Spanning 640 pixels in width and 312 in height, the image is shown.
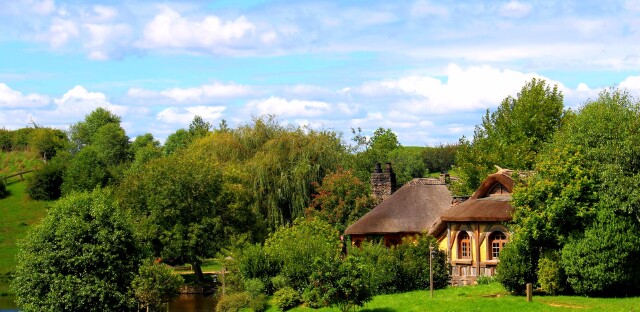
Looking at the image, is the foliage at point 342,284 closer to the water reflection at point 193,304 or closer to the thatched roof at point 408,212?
the thatched roof at point 408,212

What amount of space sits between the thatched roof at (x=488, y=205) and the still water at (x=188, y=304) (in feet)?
42.6

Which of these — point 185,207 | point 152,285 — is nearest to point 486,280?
point 152,285

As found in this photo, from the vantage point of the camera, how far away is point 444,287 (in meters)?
41.2

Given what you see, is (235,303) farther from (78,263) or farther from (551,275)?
(551,275)

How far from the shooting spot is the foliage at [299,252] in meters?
39.5

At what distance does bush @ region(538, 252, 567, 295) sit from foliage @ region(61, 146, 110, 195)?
54.9 m

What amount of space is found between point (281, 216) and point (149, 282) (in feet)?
64.4

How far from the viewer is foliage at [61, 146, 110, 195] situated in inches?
3278

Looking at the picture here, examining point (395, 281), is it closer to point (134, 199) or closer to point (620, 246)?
point (620, 246)

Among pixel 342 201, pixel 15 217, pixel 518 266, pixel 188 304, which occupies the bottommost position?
pixel 188 304

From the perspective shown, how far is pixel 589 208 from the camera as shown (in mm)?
34312

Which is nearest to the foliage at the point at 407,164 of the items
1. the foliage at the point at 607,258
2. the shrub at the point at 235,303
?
the shrub at the point at 235,303

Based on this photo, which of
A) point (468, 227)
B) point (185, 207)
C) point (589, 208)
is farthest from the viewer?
point (185, 207)

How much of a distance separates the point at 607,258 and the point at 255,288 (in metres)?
15.8
